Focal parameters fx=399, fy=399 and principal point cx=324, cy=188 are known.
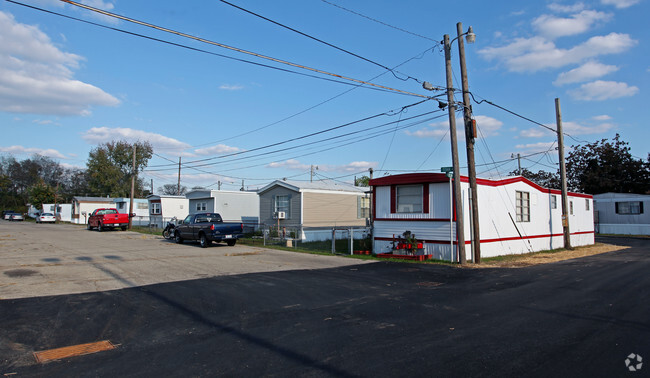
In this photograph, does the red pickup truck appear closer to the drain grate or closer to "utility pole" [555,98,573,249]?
the drain grate

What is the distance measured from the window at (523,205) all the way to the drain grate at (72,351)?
703 inches

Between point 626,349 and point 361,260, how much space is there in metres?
11.0

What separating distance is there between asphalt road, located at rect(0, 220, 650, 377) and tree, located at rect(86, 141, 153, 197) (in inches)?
2672

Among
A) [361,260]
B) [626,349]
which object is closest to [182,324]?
[626,349]

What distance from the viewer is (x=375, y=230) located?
59.0 ft

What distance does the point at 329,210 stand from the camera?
27.1 meters

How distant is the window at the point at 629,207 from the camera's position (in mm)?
34594

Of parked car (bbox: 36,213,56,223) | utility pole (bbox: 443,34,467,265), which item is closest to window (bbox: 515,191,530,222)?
utility pole (bbox: 443,34,467,265)

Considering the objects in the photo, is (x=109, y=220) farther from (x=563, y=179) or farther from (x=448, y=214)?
(x=563, y=179)

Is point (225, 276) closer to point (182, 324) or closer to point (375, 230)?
point (182, 324)

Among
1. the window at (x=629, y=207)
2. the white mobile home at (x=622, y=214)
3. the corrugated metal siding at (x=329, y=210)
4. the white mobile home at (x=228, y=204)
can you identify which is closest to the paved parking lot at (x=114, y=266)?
the corrugated metal siding at (x=329, y=210)

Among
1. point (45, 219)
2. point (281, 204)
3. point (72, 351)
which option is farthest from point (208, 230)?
point (45, 219)

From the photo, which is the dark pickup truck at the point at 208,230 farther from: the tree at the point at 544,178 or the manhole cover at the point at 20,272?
the tree at the point at 544,178

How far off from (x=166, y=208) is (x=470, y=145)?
29413mm
